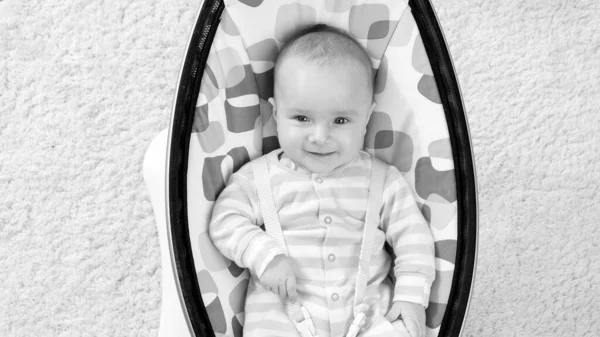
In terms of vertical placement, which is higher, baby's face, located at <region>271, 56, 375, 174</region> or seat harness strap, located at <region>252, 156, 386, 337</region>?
baby's face, located at <region>271, 56, 375, 174</region>

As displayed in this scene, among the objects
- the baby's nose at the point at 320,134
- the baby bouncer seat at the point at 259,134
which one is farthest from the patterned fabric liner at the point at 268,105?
the baby's nose at the point at 320,134

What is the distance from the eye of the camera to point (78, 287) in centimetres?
133

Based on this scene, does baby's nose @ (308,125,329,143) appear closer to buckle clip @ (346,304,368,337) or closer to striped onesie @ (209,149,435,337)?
striped onesie @ (209,149,435,337)

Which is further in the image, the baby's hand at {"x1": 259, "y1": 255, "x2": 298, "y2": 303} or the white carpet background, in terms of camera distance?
the white carpet background

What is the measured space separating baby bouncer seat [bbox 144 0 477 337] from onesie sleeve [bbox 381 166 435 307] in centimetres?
2

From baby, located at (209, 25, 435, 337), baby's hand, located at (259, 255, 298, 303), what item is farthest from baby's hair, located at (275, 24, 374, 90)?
baby's hand, located at (259, 255, 298, 303)

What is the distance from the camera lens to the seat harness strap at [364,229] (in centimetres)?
103

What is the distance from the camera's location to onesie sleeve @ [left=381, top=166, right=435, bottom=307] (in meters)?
1.05

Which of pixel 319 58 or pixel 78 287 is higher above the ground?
pixel 319 58

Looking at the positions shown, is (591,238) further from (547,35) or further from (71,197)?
(71,197)

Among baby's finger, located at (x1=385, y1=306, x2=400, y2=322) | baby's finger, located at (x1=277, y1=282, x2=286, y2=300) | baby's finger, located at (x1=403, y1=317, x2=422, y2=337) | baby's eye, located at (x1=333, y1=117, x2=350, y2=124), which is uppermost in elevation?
baby's eye, located at (x1=333, y1=117, x2=350, y2=124)

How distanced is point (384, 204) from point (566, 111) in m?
0.55

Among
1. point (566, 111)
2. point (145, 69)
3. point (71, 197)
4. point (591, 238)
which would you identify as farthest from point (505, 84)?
point (71, 197)

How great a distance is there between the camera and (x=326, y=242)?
108 centimetres
